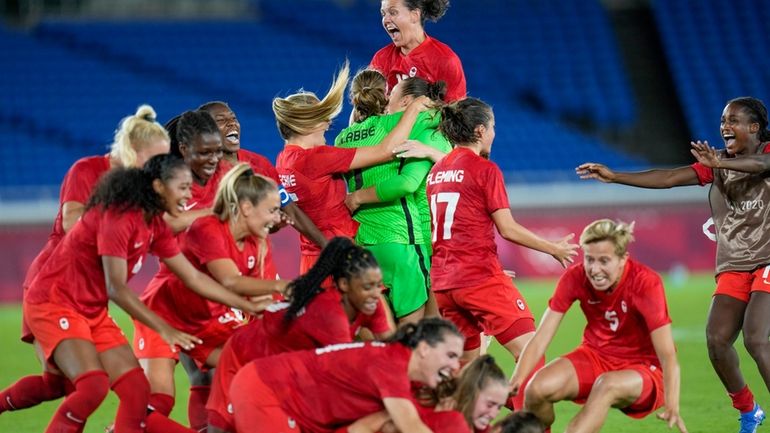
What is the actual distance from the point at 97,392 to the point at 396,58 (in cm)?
369

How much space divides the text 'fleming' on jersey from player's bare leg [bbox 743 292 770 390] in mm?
2099

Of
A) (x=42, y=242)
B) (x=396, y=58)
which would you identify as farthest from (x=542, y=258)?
(x=396, y=58)

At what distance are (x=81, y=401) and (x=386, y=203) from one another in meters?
2.55

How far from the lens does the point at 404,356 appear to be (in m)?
5.62

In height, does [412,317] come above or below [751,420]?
above

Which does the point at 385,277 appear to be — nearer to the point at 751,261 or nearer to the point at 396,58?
the point at 396,58

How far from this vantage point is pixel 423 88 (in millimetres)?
7844

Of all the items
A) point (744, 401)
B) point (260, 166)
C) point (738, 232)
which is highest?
point (260, 166)

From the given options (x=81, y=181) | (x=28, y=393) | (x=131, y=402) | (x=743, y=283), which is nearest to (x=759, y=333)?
(x=743, y=283)

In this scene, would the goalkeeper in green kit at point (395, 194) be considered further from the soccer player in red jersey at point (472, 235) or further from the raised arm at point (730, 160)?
the raised arm at point (730, 160)

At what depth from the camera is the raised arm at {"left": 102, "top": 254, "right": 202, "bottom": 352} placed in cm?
605

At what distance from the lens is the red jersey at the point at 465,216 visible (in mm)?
7312

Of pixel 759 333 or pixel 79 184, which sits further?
pixel 759 333

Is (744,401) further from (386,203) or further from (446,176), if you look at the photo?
(386,203)
